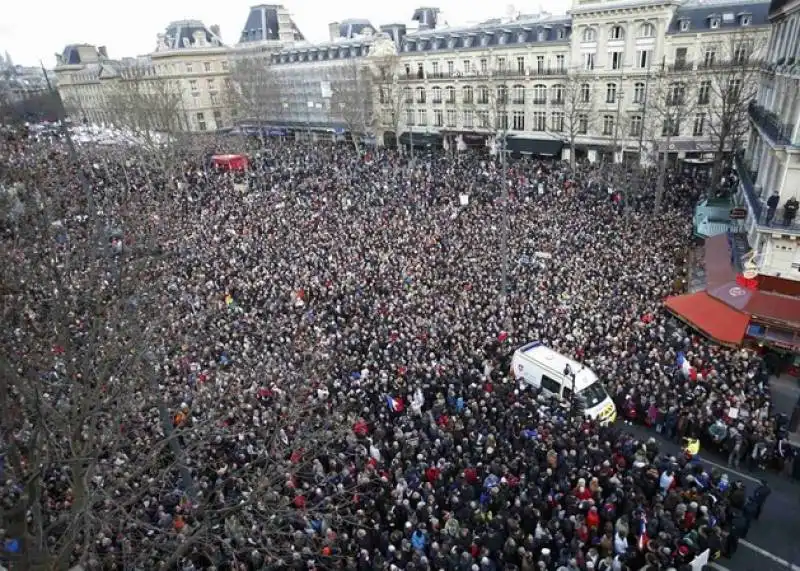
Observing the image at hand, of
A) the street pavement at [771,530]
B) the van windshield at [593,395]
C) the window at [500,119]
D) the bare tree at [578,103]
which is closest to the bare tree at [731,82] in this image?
the bare tree at [578,103]

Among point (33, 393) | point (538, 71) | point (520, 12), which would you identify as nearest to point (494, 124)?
point (538, 71)

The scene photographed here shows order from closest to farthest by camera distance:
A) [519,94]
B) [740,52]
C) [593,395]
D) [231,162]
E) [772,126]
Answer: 1. [593,395]
2. [772,126]
3. [740,52]
4. [231,162]
5. [519,94]

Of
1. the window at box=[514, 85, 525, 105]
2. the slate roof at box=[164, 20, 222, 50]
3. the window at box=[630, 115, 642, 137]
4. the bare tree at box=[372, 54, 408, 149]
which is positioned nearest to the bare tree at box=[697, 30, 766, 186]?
the window at box=[630, 115, 642, 137]

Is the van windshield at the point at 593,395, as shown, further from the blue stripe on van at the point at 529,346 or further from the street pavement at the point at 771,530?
the street pavement at the point at 771,530

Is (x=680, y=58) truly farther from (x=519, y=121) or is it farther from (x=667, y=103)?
(x=519, y=121)

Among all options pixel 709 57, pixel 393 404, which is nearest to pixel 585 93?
pixel 709 57

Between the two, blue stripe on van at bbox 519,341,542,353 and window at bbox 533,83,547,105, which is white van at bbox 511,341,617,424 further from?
window at bbox 533,83,547,105
